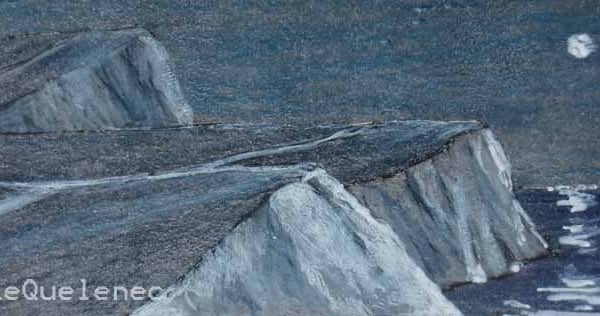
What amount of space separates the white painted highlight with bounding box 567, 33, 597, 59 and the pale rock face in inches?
16.1

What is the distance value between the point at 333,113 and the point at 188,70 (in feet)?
0.82

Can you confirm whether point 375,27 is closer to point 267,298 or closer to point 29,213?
point 267,298

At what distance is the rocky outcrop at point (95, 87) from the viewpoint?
1.28 meters

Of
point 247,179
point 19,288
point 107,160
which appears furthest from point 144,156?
point 19,288

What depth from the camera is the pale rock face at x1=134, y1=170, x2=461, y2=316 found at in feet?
3.85

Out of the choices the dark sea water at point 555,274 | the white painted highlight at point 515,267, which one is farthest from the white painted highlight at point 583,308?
the white painted highlight at point 515,267

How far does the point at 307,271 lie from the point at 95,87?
1.51 ft

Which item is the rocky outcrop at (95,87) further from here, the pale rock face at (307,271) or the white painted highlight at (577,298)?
the white painted highlight at (577,298)

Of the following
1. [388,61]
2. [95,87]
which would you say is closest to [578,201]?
[388,61]

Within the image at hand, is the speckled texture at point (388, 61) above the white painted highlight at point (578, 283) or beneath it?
above

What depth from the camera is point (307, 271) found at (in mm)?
1182

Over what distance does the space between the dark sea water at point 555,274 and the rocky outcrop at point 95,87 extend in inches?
21.9

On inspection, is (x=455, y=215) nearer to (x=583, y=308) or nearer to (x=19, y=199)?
(x=583, y=308)

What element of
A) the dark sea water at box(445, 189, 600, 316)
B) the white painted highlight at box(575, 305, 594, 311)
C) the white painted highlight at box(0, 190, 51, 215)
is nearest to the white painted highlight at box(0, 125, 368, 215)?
the white painted highlight at box(0, 190, 51, 215)
